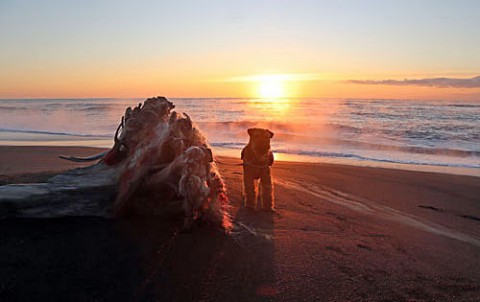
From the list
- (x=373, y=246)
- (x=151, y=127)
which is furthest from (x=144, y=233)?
(x=373, y=246)

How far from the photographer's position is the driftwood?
11.1 ft

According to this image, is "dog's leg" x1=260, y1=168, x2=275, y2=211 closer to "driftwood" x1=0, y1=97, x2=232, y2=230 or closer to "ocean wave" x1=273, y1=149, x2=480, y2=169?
"driftwood" x1=0, y1=97, x2=232, y2=230

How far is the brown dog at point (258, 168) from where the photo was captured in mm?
5504

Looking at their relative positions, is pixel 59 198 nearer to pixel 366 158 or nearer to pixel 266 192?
pixel 266 192

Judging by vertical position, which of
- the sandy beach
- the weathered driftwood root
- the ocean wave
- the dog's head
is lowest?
the ocean wave

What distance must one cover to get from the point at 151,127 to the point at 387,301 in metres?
3.43

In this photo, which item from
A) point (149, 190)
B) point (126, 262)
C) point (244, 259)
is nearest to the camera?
point (126, 262)

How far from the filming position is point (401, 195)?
24.6ft

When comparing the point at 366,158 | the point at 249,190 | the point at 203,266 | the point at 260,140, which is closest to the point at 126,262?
the point at 203,266

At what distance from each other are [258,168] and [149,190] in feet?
6.86

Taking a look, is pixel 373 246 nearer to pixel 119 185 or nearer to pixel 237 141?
pixel 119 185

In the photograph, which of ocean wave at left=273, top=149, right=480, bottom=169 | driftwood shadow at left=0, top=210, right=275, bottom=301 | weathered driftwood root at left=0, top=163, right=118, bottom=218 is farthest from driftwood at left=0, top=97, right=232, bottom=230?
ocean wave at left=273, top=149, right=480, bottom=169

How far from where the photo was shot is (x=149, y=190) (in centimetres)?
373

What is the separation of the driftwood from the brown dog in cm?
138
